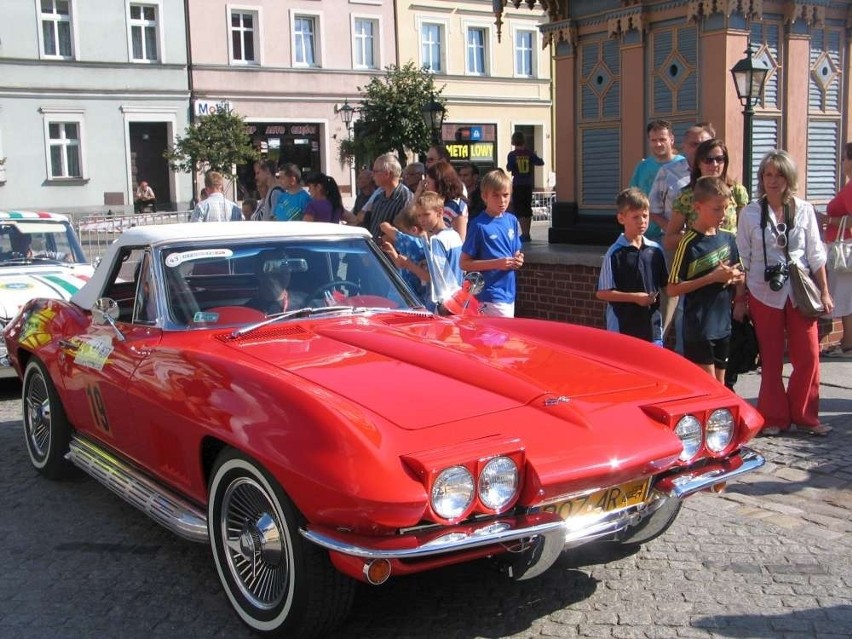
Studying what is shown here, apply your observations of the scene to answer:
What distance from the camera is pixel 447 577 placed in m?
4.06

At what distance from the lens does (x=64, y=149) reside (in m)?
32.0

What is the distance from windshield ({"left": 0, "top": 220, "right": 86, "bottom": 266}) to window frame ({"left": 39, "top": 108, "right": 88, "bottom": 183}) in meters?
24.7

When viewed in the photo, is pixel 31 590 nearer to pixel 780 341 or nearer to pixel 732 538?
pixel 732 538

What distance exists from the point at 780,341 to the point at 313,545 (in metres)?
3.93

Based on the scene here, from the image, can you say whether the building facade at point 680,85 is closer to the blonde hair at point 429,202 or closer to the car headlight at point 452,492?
the blonde hair at point 429,202

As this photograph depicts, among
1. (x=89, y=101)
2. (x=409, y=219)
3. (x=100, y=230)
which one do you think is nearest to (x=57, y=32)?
(x=89, y=101)

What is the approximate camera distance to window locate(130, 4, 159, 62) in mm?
32438

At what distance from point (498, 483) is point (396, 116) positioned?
30.6 metres

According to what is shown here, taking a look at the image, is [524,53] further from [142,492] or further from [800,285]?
[142,492]

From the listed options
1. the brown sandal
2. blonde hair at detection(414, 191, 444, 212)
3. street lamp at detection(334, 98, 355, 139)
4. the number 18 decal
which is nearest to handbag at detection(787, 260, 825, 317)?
the brown sandal

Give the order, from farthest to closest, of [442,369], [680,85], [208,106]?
[208,106] < [680,85] < [442,369]

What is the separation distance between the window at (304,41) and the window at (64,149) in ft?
27.5

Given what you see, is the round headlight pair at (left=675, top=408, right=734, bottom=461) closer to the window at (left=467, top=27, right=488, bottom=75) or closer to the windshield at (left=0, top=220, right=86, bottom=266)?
the windshield at (left=0, top=220, right=86, bottom=266)

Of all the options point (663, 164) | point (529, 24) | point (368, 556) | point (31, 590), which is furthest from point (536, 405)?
point (529, 24)
